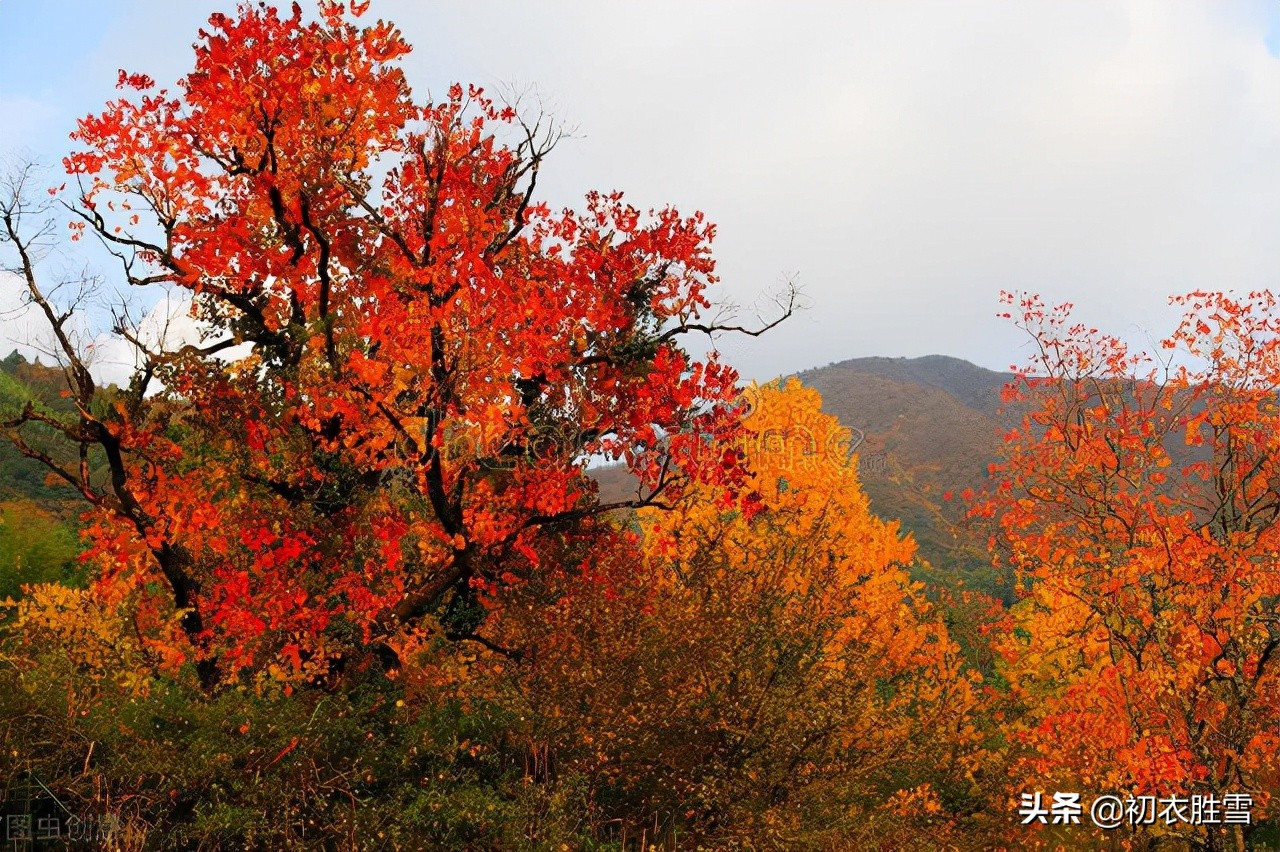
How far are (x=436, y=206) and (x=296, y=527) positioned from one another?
510cm

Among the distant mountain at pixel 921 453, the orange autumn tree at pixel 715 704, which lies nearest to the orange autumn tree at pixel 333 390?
the orange autumn tree at pixel 715 704

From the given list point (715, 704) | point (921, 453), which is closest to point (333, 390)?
point (715, 704)

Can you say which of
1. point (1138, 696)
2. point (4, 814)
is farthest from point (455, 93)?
point (1138, 696)

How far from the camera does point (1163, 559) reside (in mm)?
12406

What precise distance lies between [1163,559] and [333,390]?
38.2 feet

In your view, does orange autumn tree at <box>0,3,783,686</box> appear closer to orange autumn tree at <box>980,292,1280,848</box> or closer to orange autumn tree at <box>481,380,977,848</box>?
orange autumn tree at <box>481,380,977,848</box>

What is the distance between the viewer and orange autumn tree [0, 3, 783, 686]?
12.3 meters

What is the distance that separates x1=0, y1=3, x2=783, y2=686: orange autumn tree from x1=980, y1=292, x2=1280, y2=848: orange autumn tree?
5407 millimetres

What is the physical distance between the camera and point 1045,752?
16047 millimetres

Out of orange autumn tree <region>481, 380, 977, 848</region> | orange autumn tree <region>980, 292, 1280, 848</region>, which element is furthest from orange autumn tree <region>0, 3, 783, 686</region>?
orange autumn tree <region>980, 292, 1280, 848</region>

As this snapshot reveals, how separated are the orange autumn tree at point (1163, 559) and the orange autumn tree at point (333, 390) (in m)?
5.41

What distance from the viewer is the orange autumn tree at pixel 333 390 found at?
12344mm

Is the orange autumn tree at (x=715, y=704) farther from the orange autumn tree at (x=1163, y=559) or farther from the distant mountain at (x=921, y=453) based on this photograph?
the distant mountain at (x=921, y=453)

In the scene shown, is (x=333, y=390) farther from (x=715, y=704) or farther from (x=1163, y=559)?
(x=1163, y=559)
